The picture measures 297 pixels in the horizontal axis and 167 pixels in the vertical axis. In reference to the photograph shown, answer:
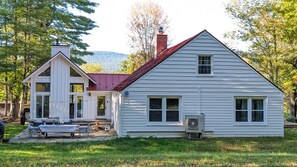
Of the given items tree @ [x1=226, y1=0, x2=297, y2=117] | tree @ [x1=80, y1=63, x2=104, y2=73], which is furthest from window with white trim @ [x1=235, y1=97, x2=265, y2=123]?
tree @ [x1=80, y1=63, x2=104, y2=73]

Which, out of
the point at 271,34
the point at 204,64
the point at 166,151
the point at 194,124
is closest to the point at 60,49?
the point at 204,64

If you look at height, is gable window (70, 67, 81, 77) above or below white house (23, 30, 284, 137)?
above

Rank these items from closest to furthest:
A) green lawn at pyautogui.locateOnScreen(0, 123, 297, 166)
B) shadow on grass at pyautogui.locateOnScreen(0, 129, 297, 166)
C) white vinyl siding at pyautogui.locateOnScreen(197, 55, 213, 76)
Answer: green lawn at pyautogui.locateOnScreen(0, 123, 297, 166)
shadow on grass at pyautogui.locateOnScreen(0, 129, 297, 166)
white vinyl siding at pyautogui.locateOnScreen(197, 55, 213, 76)

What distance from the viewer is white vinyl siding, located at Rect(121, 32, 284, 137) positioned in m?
17.2

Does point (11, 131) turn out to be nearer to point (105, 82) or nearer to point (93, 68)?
point (105, 82)

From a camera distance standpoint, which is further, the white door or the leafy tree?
the leafy tree

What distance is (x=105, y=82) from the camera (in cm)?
2761

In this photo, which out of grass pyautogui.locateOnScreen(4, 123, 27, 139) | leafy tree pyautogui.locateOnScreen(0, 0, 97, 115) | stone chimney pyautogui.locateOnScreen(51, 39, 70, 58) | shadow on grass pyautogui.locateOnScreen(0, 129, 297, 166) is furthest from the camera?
leafy tree pyautogui.locateOnScreen(0, 0, 97, 115)

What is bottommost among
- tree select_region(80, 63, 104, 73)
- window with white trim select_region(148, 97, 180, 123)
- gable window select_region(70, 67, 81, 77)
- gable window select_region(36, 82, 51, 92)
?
window with white trim select_region(148, 97, 180, 123)

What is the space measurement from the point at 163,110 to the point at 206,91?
2525mm

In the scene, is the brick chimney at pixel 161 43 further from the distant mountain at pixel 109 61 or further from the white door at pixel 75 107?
the distant mountain at pixel 109 61

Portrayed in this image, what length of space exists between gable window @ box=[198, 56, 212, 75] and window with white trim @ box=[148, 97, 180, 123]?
227 cm

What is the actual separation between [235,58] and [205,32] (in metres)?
2.15

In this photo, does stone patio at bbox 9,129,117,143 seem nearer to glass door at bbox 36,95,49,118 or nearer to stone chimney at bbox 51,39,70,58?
glass door at bbox 36,95,49,118
